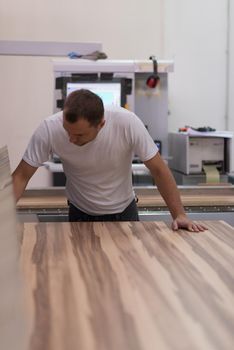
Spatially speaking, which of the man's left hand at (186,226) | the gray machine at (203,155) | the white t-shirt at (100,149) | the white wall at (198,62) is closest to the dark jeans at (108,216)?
the white t-shirt at (100,149)

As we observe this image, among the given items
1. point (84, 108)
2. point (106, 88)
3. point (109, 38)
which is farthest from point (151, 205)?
point (109, 38)

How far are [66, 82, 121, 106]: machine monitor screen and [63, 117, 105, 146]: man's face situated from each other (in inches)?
58.8

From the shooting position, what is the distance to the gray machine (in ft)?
12.5

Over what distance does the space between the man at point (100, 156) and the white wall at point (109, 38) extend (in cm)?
204

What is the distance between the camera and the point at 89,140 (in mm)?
2350

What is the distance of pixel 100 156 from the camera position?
242 cm

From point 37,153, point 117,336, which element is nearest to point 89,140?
point 37,153

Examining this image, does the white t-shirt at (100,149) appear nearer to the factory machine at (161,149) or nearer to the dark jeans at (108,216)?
the dark jeans at (108,216)

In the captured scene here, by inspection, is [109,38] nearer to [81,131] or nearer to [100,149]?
[100,149]

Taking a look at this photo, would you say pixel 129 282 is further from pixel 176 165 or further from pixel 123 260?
pixel 176 165

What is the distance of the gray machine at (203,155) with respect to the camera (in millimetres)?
3803

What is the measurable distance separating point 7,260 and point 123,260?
1.16 m

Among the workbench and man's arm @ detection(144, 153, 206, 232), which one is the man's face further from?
the workbench

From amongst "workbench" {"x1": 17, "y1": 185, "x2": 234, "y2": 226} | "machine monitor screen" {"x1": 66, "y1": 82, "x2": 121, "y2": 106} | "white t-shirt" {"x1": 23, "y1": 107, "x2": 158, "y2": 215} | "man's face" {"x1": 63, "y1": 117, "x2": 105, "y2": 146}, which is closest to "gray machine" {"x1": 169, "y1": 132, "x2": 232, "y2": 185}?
"workbench" {"x1": 17, "y1": 185, "x2": 234, "y2": 226}
